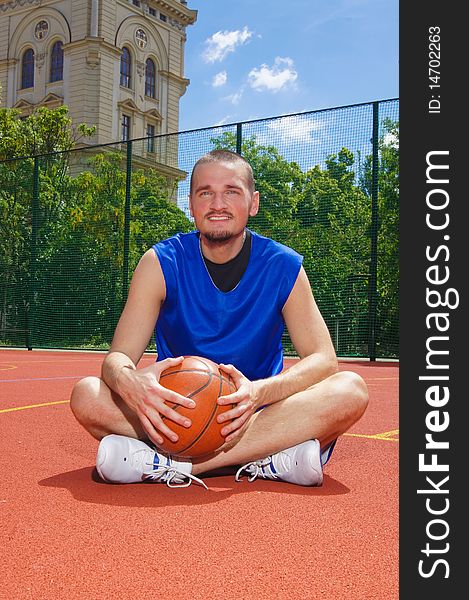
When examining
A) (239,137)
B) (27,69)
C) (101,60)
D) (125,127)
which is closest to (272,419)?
(239,137)

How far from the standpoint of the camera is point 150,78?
1453 inches

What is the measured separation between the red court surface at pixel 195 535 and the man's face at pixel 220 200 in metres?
0.98

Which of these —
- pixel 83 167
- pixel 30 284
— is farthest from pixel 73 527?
pixel 83 167

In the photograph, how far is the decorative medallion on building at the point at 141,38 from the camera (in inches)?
1398

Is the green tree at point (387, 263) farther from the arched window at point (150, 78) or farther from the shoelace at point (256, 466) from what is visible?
the arched window at point (150, 78)

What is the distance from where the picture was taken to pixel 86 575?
1.71 metres

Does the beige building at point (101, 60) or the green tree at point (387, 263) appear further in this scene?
the beige building at point (101, 60)

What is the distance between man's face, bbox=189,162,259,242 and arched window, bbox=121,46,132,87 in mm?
34006

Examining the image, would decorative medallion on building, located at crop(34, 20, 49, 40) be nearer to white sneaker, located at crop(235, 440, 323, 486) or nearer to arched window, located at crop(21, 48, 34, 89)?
arched window, located at crop(21, 48, 34, 89)

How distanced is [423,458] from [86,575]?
2.75 ft

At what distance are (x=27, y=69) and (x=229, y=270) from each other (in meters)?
36.5

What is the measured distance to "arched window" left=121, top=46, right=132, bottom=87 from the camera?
3497 centimetres

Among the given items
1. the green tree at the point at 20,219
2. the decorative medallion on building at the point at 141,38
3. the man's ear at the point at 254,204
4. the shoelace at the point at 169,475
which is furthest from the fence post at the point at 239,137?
the decorative medallion on building at the point at 141,38

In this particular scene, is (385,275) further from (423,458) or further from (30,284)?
(423,458)
